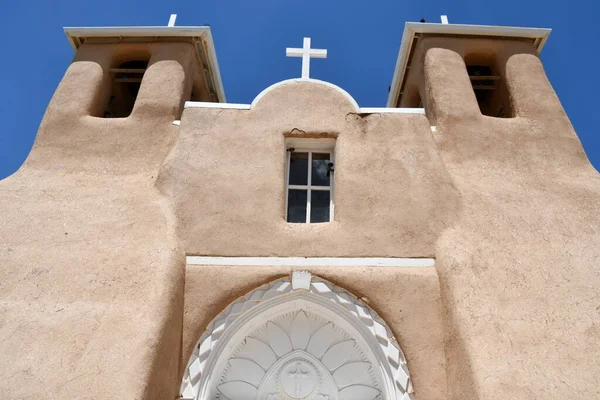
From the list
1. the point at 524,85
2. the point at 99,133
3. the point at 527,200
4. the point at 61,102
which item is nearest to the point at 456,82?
the point at 524,85

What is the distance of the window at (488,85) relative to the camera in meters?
9.36

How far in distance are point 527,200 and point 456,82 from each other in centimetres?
240

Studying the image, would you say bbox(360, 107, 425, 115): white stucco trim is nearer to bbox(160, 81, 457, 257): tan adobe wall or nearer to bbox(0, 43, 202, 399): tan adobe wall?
bbox(160, 81, 457, 257): tan adobe wall

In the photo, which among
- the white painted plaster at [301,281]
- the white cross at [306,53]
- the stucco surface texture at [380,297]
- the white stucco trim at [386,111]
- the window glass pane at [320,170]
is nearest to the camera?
the stucco surface texture at [380,297]

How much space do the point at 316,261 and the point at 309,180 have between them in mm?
1522

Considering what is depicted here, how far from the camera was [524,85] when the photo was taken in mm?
8656

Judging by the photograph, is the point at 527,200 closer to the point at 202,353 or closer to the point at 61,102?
the point at 202,353

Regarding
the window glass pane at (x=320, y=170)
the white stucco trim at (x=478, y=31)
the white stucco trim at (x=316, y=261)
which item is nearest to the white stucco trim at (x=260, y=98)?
the window glass pane at (x=320, y=170)

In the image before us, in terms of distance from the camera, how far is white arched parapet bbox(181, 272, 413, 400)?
20.2ft

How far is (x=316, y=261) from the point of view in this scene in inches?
256

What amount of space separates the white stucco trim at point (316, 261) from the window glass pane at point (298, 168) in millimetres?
1487

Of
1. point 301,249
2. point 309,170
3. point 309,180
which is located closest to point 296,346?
point 301,249

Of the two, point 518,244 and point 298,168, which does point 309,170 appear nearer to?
point 298,168

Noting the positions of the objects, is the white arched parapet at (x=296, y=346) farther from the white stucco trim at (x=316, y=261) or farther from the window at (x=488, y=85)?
the window at (x=488, y=85)
